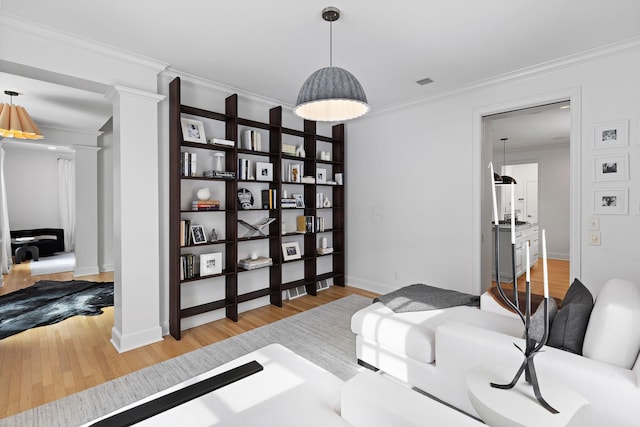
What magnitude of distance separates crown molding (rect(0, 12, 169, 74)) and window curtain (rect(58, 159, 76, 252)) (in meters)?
7.22

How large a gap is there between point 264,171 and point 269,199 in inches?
14.0

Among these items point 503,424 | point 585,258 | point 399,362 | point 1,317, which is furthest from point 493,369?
point 1,317

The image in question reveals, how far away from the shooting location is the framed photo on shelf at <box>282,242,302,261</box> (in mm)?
4273

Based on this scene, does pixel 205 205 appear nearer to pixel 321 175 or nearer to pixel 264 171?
pixel 264 171

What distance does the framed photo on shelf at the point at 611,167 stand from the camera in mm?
2723

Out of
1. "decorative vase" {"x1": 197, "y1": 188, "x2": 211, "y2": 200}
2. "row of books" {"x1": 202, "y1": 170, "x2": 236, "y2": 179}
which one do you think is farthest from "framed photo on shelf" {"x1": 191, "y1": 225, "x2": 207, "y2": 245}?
"row of books" {"x1": 202, "y1": 170, "x2": 236, "y2": 179}

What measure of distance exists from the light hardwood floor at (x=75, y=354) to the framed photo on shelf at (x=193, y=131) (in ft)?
6.59

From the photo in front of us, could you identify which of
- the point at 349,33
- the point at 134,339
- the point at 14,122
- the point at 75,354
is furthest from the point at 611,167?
the point at 14,122

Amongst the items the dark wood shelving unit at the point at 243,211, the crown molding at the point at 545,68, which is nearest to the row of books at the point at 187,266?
the dark wood shelving unit at the point at 243,211

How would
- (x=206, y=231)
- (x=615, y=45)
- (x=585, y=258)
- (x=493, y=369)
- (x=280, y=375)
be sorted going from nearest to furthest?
1. (x=493, y=369)
2. (x=280, y=375)
3. (x=615, y=45)
4. (x=585, y=258)
5. (x=206, y=231)

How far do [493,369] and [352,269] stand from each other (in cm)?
359

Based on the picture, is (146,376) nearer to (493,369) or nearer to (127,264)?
(127,264)

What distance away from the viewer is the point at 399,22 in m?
2.37

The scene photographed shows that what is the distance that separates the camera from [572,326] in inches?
64.0
